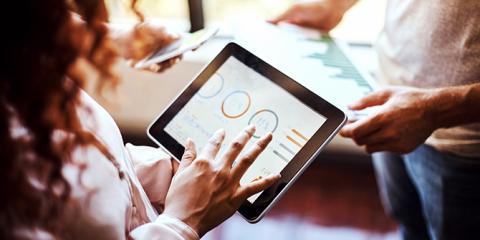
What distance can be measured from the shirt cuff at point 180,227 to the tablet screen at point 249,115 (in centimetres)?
12

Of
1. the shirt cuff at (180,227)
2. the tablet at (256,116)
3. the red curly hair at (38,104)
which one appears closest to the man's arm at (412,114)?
the tablet at (256,116)

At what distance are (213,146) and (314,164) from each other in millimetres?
1185

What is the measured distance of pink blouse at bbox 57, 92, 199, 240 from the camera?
0.60m

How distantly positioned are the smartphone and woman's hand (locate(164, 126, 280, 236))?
224 mm

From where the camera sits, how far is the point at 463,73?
34.5 inches

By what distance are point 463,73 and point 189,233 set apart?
0.55m

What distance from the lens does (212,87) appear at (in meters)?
0.82

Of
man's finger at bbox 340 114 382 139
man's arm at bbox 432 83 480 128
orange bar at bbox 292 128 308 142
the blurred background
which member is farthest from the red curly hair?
the blurred background

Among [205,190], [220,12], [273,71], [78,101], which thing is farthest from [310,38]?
[220,12]

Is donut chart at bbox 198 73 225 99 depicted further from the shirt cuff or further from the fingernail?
the shirt cuff

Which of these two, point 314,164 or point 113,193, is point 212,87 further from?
point 314,164

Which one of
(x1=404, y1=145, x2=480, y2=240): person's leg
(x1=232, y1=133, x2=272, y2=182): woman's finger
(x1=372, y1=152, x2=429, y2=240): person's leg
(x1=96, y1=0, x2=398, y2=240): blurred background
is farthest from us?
(x1=96, y1=0, x2=398, y2=240): blurred background

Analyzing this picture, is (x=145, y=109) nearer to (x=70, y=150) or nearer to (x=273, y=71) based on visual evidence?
(x=273, y=71)

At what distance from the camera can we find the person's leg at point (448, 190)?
3.22ft
